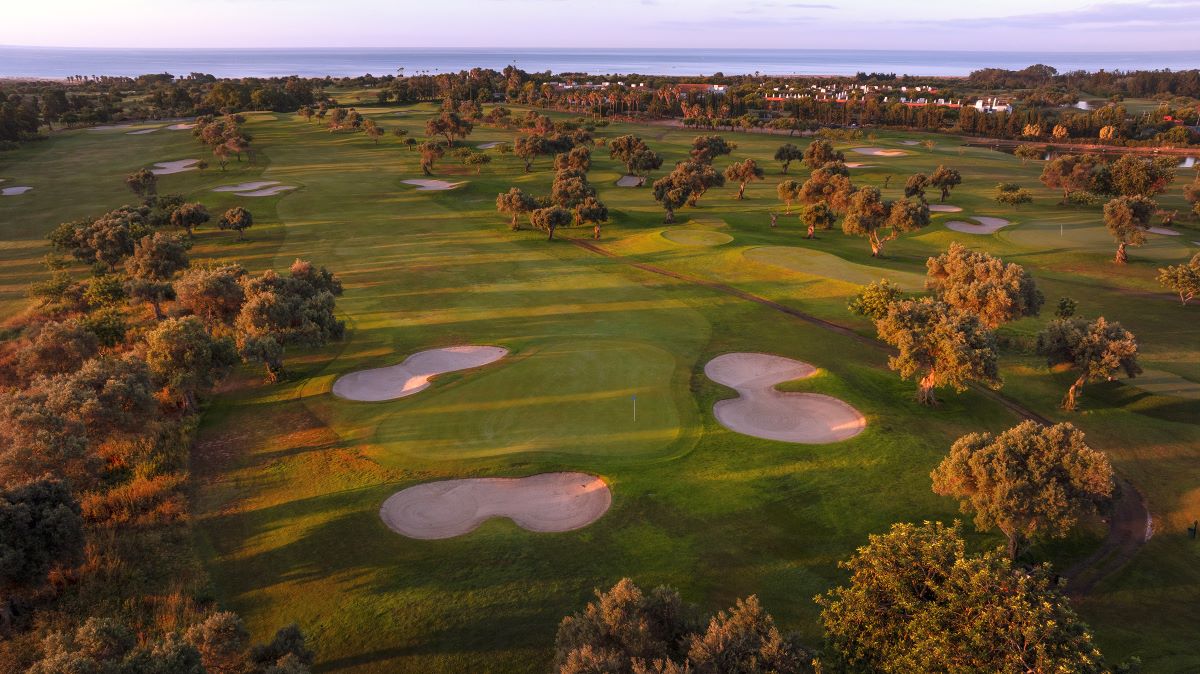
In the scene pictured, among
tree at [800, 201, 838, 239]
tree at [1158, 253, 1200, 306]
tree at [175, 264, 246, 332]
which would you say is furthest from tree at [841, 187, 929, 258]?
tree at [175, 264, 246, 332]

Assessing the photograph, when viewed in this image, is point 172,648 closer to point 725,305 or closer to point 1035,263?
point 725,305

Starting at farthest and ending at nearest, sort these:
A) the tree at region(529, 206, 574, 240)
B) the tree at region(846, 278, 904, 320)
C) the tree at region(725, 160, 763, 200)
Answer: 1. the tree at region(725, 160, 763, 200)
2. the tree at region(529, 206, 574, 240)
3. the tree at region(846, 278, 904, 320)

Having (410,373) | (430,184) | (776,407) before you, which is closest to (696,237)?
(776,407)

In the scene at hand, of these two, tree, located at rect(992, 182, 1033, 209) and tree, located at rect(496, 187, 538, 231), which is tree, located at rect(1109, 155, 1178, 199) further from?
tree, located at rect(496, 187, 538, 231)

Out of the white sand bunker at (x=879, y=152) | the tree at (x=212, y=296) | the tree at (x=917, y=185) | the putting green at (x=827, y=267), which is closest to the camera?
the tree at (x=212, y=296)

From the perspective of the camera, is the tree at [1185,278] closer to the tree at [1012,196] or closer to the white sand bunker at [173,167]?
the tree at [1012,196]

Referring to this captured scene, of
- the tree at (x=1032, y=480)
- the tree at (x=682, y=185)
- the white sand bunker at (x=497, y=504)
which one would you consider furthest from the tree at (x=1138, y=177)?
the white sand bunker at (x=497, y=504)
